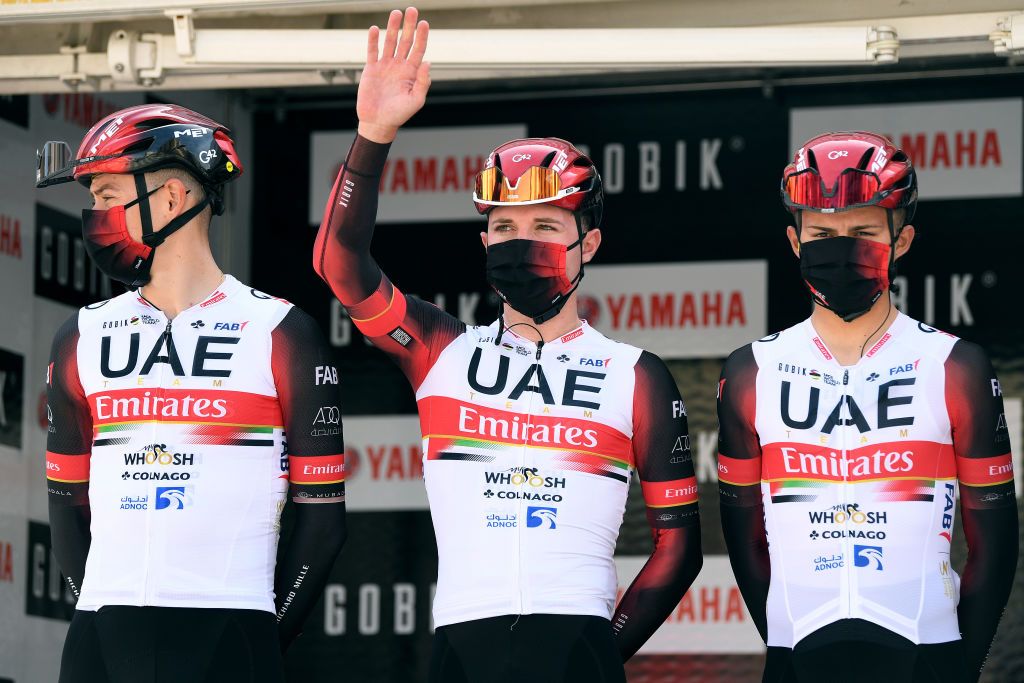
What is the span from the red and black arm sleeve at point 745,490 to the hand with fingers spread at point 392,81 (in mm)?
1041

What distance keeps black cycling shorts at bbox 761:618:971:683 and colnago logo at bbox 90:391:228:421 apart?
4.81ft

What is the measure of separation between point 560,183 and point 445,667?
120cm

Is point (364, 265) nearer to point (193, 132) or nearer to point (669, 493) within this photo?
point (193, 132)

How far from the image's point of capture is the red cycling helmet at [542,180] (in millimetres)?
4551

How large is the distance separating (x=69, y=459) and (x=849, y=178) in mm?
1996

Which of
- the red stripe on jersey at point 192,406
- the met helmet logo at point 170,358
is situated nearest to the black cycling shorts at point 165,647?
the red stripe on jersey at point 192,406

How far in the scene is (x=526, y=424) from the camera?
4.45 m

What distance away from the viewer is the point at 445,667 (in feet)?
14.1

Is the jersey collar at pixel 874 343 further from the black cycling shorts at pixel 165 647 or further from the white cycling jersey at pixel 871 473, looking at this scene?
the black cycling shorts at pixel 165 647

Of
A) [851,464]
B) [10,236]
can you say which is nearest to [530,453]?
[851,464]

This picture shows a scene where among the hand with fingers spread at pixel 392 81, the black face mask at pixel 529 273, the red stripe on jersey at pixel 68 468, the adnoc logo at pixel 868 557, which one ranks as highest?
the hand with fingers spread at pixel 392 81

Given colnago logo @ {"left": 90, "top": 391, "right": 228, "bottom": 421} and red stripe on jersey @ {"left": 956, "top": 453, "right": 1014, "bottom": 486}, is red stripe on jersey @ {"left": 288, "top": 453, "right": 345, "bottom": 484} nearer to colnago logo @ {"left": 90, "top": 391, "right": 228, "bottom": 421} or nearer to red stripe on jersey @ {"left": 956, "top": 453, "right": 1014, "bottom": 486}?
colnago logo @ {"left": 90, "top": 391, "right": 228, "bottom": 421}

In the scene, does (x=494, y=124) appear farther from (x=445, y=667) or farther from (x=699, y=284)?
(x=445, y=667)

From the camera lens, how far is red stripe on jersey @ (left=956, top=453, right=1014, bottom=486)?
14.3ft
